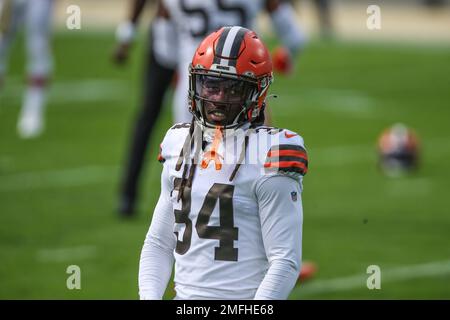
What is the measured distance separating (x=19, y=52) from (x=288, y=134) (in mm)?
16485

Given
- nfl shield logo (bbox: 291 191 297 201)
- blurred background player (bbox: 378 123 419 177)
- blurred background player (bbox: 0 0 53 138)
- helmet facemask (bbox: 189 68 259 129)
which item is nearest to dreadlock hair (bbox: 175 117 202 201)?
helmet facemask (bbox: 189 68 259 129)

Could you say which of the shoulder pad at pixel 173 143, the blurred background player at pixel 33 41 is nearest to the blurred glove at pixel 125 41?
the blurred background player at pixel 33 41

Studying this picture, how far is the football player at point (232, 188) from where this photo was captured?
4230mm

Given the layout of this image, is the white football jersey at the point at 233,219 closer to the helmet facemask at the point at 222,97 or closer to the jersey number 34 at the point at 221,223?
the jersey number 34 at the point at 221,223

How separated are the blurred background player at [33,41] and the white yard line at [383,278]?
583 cm

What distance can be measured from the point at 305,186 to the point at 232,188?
654 cm

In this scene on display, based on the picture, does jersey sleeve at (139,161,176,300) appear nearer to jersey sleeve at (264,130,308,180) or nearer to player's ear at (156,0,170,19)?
jersey sleeve at (264,130,308,180)

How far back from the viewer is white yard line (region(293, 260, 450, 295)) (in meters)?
7.47

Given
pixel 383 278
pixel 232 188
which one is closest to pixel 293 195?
pixel 232 188

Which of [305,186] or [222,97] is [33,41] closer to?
[305,186]

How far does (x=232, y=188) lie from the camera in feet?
14.1

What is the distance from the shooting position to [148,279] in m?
4.41
